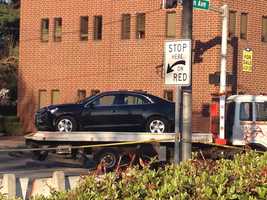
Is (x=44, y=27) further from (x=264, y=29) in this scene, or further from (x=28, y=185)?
(x=28, y=185)

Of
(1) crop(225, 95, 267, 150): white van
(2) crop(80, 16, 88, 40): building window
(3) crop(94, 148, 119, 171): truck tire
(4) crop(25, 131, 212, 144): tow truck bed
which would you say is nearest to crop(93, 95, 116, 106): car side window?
(4) crop(25, 131, 212, 144): tow truck bed

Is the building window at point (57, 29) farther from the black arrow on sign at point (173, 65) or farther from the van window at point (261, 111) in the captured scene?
the black arrow on sign at point (173, 65)

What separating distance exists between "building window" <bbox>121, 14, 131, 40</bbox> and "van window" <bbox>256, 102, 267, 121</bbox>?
16027 mm

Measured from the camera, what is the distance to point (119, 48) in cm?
3462

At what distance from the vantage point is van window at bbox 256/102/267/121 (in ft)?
63.5

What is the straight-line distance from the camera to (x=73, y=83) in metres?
36.3

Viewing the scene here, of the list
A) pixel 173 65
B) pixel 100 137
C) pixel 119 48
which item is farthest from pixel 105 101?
pixel 119 48

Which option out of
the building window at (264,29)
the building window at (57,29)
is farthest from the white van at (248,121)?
Answer: the building window at (57,29)

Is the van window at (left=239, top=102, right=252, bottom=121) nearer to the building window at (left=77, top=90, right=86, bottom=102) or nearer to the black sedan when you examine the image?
the black sedan

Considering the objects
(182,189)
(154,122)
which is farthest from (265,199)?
(154,122)

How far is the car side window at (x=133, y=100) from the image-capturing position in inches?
842

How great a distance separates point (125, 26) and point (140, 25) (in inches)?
33.5

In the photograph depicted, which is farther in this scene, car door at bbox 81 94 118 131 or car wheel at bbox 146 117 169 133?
car door at bbox 81 94 118 131

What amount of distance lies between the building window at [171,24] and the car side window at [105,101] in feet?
40.1
